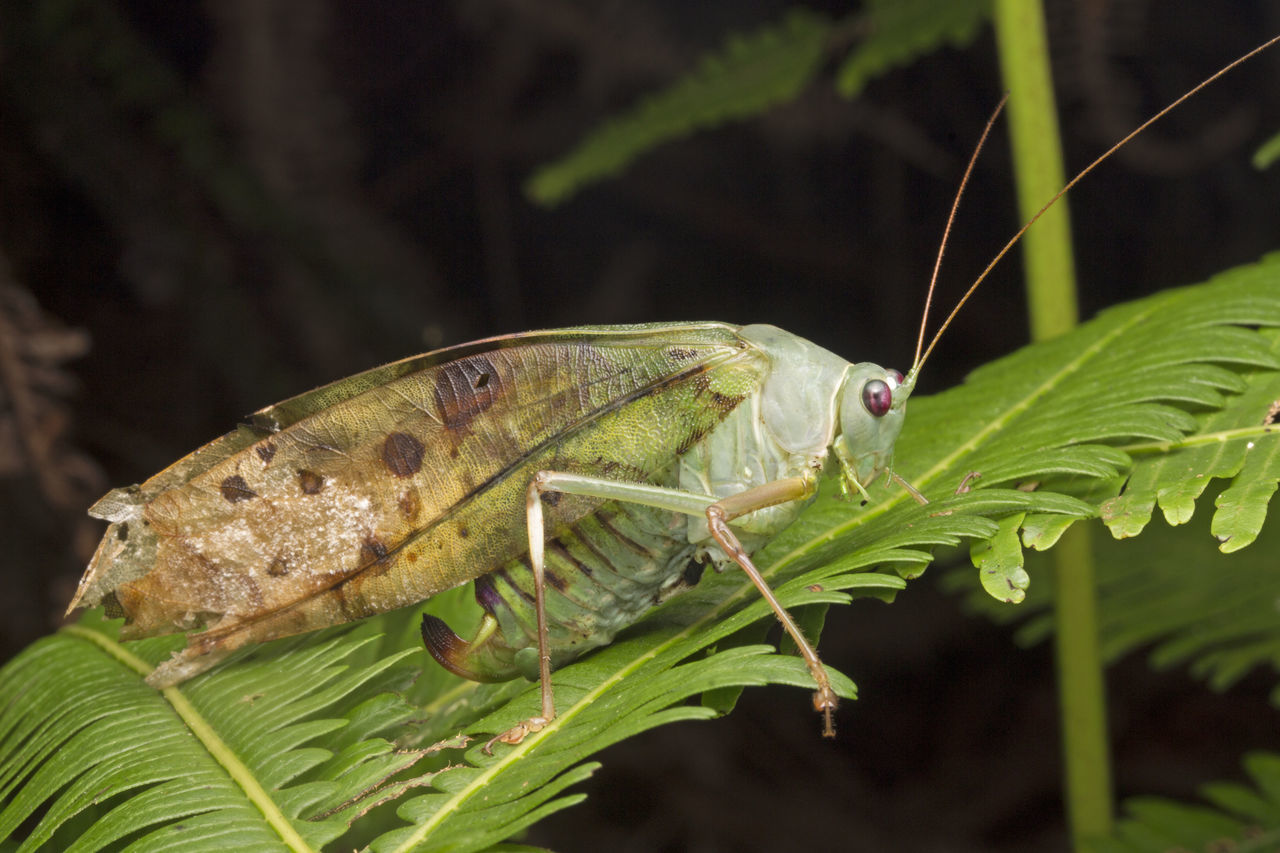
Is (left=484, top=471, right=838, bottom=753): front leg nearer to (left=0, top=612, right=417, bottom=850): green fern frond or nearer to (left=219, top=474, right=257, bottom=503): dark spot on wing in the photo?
(left=0, top=612, right=417, bottom=850): green fern frond

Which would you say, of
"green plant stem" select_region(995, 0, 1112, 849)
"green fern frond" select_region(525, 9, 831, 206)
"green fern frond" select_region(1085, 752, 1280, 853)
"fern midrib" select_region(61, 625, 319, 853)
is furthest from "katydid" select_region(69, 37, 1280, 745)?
"green fern frond" select_region(525, 9, 831, 206)

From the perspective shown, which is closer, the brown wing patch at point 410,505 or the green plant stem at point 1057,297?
the brown wing patch at point 410,505

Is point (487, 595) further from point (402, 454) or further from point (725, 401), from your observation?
point (725, 401)

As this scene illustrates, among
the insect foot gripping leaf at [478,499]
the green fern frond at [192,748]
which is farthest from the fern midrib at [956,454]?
the green fern frond at [192,748]

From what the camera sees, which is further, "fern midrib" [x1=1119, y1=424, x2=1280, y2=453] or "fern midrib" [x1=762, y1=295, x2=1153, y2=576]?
"fern midrib" [x1=762, y1=295, x2=1153, y2=576]

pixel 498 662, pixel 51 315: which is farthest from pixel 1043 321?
pixel 51 315

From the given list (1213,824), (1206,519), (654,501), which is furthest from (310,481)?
(1206,519)

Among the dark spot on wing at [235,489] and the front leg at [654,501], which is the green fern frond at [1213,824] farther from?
the dark spot on wing at [235,489]

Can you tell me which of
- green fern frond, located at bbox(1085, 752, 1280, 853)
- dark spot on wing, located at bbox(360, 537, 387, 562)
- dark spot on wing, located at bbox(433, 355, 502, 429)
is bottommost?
green fern frond, located at bbox(1085, 752, 1280, 853)

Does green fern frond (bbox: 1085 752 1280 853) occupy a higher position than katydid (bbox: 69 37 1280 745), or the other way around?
katydid (bbox: 69 37 1280 745)
